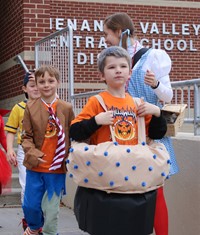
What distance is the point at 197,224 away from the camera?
4.43 meters

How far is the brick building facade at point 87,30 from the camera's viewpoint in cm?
978

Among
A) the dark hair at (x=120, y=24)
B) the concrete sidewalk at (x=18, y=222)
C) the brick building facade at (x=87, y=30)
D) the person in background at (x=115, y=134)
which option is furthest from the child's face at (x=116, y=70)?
the brick building facade at (x=87, y=30)

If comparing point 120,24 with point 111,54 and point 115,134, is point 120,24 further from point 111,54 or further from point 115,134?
point 115,134

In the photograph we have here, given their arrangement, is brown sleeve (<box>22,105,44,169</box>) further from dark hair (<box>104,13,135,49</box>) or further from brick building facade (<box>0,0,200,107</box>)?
brick building facade (<box>0,0,200,107</box>)

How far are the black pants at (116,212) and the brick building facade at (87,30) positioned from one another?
667cm

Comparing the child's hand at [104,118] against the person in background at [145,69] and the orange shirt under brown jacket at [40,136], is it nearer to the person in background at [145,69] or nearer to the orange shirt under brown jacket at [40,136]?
the person in background at [145,69]

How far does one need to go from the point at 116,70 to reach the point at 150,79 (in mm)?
333

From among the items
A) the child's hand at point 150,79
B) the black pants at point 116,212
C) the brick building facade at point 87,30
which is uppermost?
the brick building facade at point 87,30

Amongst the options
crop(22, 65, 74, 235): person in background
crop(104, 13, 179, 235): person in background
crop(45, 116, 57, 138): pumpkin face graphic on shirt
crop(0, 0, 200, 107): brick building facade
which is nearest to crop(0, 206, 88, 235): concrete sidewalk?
crop(22, 65, 74, 235): person in background

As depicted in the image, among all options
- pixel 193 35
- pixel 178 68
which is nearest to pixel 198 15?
pixel 193 35

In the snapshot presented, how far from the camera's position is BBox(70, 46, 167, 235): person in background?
336 cm

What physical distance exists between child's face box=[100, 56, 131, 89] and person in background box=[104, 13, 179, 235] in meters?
0.38

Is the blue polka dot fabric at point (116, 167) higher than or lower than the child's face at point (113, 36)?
lower

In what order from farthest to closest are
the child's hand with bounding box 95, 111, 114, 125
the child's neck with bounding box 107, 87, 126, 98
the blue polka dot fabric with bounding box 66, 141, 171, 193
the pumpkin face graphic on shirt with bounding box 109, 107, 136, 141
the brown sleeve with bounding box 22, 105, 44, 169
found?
1. the brown sleeve with bounding box 22, 105, 44, 169
2. the child's neck with bounding box 107, 87, 126, 98
3. the pumpkin face graphic on shirt with bounding box 109, 107, 136, 141
4. the child's hand with bounding box 95, 111, 114, 125
5. the blue polka dot fabric with bounding box 66, 141, 171, 193
